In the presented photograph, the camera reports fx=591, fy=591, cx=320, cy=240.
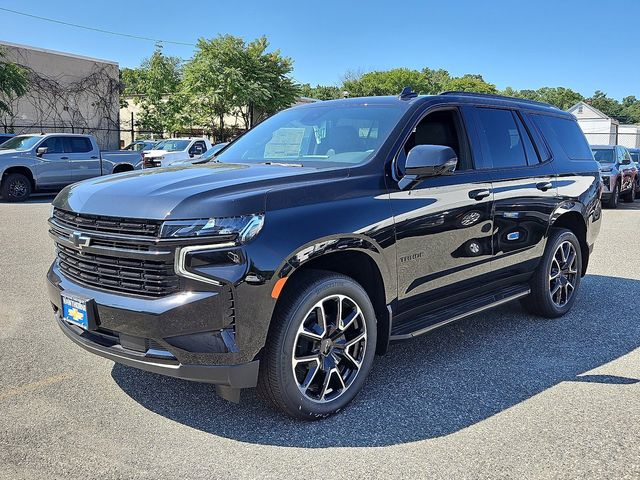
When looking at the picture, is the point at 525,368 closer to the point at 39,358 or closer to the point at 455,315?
the point at 455,315

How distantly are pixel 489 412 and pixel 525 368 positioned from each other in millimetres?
873

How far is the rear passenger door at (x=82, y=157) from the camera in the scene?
17219mm

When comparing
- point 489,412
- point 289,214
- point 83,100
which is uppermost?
point 83,100

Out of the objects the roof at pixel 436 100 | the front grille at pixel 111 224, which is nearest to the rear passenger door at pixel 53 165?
the roof at pixel 436 100

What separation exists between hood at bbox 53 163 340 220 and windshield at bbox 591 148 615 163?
1646 cm

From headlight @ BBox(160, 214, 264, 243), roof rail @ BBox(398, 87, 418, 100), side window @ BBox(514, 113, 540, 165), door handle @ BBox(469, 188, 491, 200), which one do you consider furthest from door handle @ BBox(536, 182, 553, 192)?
headlight @ BBox(160, 214, 264, 243)

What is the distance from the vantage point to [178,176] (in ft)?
11.8

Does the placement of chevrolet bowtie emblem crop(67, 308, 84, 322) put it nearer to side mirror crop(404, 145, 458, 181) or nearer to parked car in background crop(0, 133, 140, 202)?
side mirror crop(404, 145, 458, 181)

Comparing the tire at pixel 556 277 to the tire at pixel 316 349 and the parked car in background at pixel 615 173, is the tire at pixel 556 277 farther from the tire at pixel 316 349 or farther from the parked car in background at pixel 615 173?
the parked car in background at pixel 615 173

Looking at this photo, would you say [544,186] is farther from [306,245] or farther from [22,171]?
[22,171]

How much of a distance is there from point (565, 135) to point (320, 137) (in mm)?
2808

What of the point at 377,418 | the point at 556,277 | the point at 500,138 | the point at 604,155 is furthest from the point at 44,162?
the point at 604,155

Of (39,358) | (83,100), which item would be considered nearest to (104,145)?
(83,100)

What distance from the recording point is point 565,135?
19.0ft
